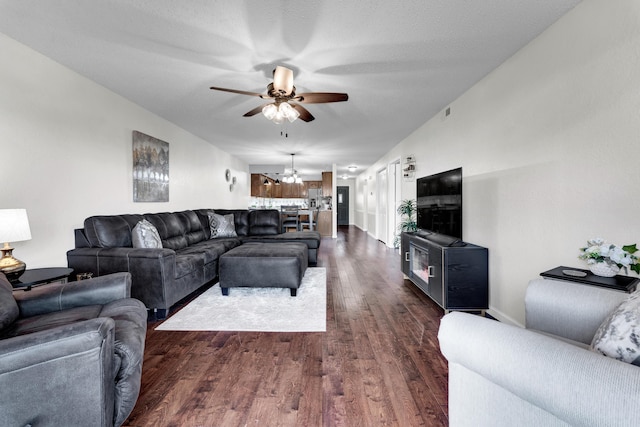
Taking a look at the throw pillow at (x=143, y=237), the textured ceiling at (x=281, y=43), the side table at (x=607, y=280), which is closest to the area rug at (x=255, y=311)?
the throw pillow at (x=143, y=237)

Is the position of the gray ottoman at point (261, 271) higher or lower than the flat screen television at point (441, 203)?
lower

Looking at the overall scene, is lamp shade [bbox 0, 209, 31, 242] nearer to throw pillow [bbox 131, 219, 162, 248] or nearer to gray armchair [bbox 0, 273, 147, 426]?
gray armchair [bbox 0, 273, 147, 426]

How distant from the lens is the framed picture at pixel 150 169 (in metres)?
3.59

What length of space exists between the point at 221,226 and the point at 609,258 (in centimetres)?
487

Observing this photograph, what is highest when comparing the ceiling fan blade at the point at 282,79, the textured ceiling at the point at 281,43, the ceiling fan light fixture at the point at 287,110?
the textured ceiling at the point at 281,43

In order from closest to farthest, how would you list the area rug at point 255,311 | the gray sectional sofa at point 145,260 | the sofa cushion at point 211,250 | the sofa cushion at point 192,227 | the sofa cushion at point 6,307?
the sofa cushion at point 6,307
the area rug at point 255,311
the gray sectional sofa at point 145,260
the sofa cushion at point 211,250
the sofa cushion at point 192,227

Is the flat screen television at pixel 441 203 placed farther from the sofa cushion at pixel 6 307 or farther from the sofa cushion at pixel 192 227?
the sofa cushion at pixel 192 227

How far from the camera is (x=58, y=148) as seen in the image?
257cm

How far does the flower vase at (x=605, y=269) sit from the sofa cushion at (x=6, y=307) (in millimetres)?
3091

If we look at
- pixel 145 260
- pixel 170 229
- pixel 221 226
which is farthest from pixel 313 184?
pixel 145 260

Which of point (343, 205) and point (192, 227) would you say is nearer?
point (192, 227)

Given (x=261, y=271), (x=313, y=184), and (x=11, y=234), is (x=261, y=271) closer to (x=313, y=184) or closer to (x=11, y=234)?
(x=11, y=234)

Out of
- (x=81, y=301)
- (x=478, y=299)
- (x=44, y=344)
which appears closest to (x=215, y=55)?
(x=81, y=301)

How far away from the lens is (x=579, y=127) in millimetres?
1812
